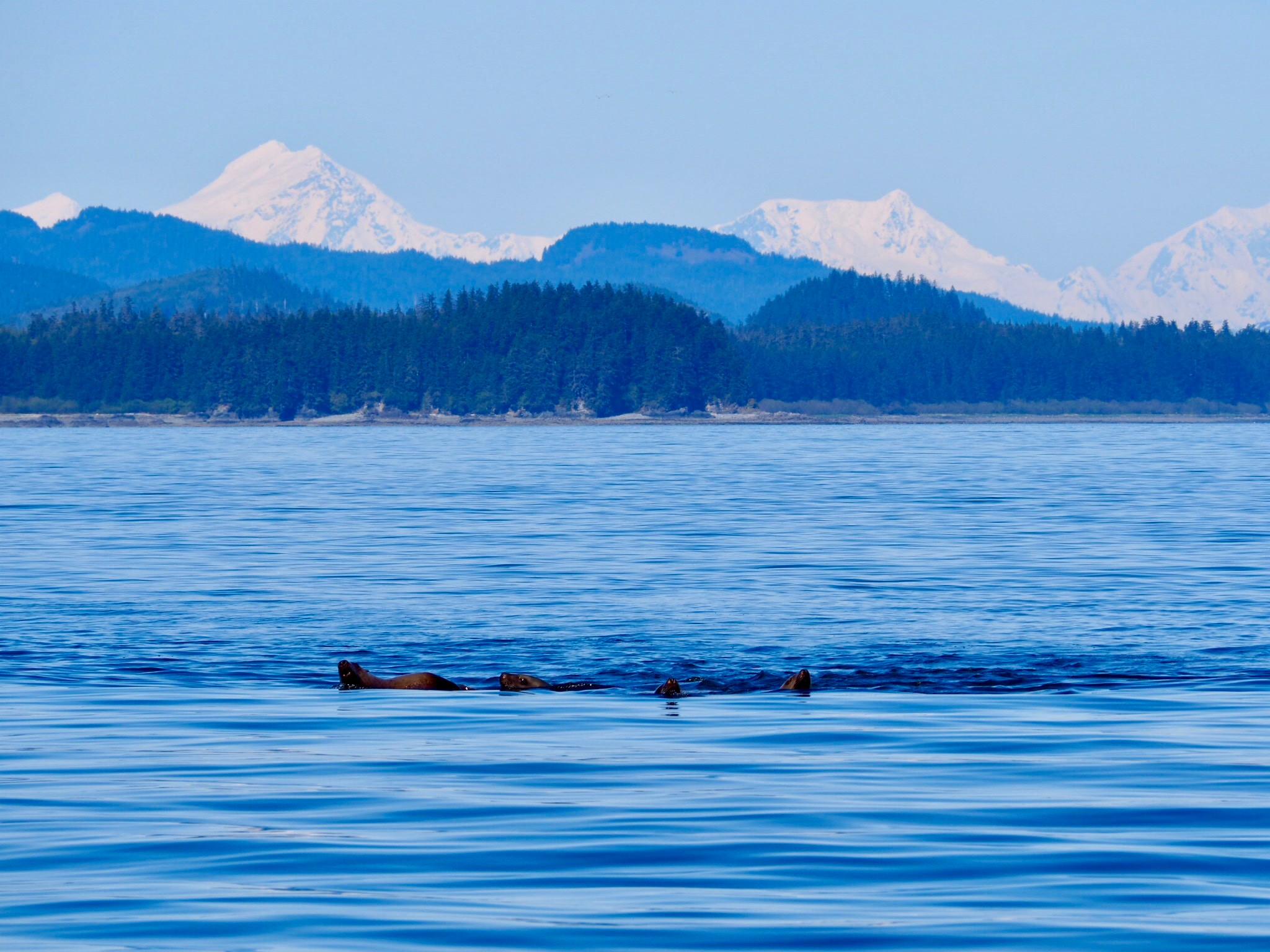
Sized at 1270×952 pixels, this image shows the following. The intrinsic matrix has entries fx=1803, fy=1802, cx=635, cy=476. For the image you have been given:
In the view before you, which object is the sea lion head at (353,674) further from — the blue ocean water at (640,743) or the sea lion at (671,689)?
the sea lion at (671,689)

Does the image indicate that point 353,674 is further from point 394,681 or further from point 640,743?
point 640,743

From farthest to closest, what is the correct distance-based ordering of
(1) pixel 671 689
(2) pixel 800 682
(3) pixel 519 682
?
(3) pixel 519 682 < (2) pixel 800 682 < (1) pixel 671 689

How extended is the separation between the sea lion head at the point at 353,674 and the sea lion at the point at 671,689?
12.7ft

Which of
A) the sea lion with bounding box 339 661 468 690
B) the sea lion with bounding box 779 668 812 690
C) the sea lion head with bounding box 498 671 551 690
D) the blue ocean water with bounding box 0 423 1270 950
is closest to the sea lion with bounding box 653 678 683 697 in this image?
the blue ocean water with bounding box 0 423 1270 950

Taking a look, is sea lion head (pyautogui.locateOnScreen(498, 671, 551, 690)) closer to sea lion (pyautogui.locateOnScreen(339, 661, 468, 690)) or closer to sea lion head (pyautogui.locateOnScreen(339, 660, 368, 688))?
sea lion (pyautogui.locateOnScreen(339, 661, 468, 690))

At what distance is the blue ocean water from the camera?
455 inches

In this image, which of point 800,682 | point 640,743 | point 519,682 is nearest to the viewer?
point 640,743

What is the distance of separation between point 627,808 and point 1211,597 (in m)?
22.2

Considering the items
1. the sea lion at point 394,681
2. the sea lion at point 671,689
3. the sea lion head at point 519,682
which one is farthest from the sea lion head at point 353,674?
the sea lion at point 671,689

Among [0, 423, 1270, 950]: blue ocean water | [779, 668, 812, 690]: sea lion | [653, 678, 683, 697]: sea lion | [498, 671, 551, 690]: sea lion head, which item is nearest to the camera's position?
[0, 423, 1270, 950]: blue ocean water

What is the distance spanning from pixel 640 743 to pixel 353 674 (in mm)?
5875

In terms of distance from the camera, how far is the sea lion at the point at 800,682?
76.4ft

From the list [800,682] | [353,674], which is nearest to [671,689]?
[800,682]

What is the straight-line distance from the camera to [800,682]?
23.3 metres
